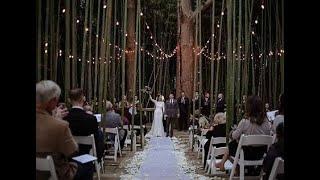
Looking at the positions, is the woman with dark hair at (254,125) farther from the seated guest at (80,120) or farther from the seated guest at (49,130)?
the seated guest at (49,130)

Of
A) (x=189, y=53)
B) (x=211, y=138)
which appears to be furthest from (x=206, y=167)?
(x=189, y=53)

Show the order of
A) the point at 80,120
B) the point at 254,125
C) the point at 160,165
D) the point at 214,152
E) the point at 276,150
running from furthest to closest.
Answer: the point at 160,165
the point at 214,152
the point at 254,125
the point at 80,120
the point at 276,150

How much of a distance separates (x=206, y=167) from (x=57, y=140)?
464 centimetres

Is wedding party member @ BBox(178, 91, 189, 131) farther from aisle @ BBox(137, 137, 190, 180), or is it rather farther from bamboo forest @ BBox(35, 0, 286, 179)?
aisle @ BBox(137, 137, 190, 180)

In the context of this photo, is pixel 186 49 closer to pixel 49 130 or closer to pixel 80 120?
pixel 80 120

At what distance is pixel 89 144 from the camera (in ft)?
17.9

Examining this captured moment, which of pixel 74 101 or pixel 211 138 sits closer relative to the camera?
pixel 74 101

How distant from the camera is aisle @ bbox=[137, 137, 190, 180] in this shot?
24.0 ft

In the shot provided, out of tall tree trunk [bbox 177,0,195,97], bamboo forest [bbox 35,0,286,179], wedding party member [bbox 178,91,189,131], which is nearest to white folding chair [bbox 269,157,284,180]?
bamboo forest [bbox 35,0,286,179]

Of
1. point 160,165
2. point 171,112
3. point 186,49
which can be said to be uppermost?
point 186,49

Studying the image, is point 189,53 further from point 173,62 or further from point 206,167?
point 206,167

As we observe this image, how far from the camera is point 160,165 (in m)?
8.61

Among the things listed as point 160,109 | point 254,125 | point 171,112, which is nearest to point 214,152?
point 254,125
